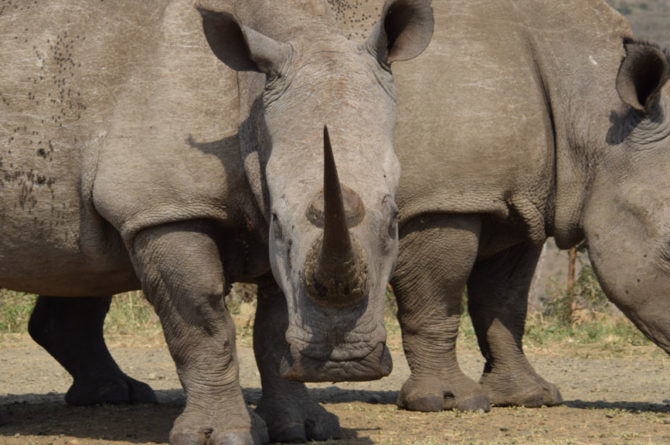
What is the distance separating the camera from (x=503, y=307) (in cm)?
792

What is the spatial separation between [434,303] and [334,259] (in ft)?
9.06

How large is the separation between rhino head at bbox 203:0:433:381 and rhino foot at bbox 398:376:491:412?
83.7 inches

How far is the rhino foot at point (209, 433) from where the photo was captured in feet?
18.9

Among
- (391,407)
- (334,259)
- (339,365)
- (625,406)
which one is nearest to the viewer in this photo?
(334,259)

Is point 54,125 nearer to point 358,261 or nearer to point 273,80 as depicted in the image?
point 273,80

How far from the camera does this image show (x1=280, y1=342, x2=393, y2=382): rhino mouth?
4805mm

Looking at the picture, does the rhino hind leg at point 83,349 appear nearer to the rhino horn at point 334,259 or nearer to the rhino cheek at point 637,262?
the rhino cheek at point 637,262

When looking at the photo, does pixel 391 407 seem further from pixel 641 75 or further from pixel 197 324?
pixel 641 75

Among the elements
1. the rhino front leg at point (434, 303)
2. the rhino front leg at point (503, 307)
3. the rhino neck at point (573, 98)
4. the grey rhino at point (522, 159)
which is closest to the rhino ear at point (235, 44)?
the grey rhino at point (522, 159)

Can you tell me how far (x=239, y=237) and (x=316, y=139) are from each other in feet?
3.68

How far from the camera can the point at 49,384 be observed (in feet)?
29.3

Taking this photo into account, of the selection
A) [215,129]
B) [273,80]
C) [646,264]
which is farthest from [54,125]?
[646,264]

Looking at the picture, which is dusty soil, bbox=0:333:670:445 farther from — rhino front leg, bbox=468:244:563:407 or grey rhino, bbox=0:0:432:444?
grey rhino, bbox=0:0:432:444

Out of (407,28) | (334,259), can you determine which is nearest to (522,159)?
(407,28)
